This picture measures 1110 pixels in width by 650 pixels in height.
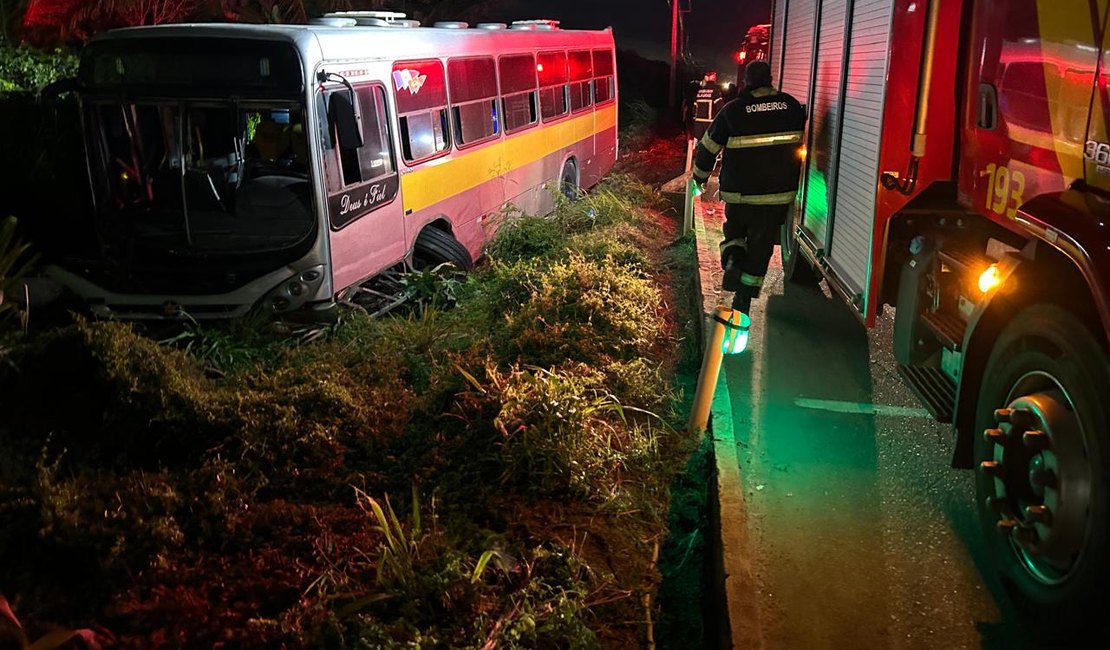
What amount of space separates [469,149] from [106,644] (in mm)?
6654

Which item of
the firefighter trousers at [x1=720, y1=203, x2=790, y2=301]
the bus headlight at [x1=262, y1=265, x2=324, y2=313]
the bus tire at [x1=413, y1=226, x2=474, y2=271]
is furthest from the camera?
the bus tire at [x1=413, y1=226, x2=474, y2=271]

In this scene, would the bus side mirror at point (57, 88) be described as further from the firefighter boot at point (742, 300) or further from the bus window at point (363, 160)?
the firefighter boot at point (742, 300)

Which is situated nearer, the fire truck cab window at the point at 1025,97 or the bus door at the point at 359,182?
the fire truck cab window at the point at 1025,97

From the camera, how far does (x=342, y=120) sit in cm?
627

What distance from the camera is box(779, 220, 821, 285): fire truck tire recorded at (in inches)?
299

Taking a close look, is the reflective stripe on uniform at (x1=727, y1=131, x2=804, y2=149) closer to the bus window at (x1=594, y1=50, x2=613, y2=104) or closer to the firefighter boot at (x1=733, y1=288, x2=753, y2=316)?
the firefighter boot at (x1=733, y1=288, x2=753, y2=316)

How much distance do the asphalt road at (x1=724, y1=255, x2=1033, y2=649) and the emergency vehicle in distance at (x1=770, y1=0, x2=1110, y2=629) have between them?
13.5 inches

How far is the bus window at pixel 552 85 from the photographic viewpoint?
11469 millimetres

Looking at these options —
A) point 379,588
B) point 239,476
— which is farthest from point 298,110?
point 379,588

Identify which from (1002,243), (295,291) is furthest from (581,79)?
(1002,243)

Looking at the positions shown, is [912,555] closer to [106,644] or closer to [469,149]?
[106,644]

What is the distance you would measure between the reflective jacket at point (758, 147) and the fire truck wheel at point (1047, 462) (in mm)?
3232

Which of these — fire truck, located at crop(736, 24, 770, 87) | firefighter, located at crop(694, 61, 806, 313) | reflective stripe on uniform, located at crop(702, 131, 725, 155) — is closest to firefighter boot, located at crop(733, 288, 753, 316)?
firefighter, located at crop(694, 61, 806, 313)

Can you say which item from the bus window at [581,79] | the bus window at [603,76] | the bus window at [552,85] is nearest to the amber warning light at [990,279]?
the bus window at [552,85]
